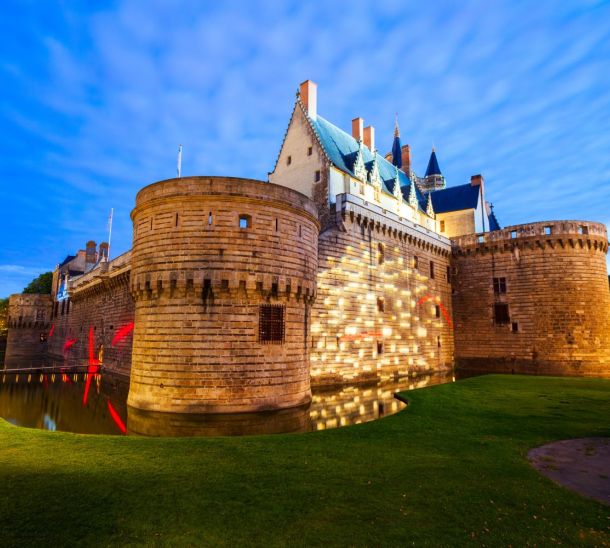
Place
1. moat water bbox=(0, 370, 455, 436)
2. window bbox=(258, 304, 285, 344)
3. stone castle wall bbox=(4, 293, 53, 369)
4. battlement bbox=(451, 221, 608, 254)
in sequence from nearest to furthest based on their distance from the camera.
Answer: moat water bbox=(0, 370, 455, 436)
window bbox=(258, 304, 285, 344)
battlement bbox=(451, 221, 608, 254)
stone castle wall bbox=(4, 293, 53, 369)

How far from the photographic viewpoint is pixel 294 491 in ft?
26.0

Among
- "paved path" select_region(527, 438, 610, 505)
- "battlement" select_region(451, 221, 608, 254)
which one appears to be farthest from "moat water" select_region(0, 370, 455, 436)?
"battlement" select_region(451, 221, 608, 254)

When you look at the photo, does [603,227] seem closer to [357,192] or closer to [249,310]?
[357,192]

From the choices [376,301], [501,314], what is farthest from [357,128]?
[501,314]

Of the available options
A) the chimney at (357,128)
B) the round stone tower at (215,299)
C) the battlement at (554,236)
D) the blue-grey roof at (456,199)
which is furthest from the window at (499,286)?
the round stone tower at (215,299)

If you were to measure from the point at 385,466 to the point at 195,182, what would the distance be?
46.2 ft

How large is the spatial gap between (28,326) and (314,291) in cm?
5520

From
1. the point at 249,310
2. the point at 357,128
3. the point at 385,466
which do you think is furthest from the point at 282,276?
the point at 357,128

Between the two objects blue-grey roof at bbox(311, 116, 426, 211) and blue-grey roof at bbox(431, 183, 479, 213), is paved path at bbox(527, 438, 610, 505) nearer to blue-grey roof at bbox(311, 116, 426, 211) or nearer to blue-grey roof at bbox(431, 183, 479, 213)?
blue-grey roof at bbox(311, 116, 426, 211)

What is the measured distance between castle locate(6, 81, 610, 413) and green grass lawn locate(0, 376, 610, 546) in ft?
18.1

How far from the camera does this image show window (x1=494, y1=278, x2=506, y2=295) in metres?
39.2

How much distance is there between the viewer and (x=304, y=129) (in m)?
33.3

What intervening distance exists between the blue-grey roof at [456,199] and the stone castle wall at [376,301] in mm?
8950

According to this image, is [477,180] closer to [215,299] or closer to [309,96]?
[309,96]
